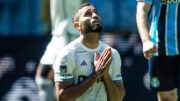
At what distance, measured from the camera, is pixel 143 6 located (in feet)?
12.8

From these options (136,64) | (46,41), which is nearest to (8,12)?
(46,41)

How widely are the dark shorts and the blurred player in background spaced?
78cm

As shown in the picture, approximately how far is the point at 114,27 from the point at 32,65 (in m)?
1.23

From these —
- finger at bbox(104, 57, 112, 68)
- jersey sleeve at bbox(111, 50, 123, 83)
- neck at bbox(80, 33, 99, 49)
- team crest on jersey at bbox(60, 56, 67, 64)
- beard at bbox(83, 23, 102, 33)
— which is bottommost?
jersey sleeve at bbox(111, 50, 123, 83)

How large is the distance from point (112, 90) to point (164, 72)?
97 centimetres

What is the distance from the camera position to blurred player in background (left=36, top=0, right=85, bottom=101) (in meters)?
4.32

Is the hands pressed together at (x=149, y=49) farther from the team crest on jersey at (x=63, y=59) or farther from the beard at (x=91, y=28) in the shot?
the team crest on jersey at (x=63, y=59)

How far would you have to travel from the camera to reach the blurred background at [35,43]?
6.16 meters

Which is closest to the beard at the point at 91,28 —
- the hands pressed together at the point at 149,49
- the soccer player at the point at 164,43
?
the hands pressed together at the point at 149,49

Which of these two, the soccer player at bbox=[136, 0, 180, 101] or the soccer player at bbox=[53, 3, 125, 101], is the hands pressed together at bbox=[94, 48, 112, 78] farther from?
the soccer player at bbox=[136, 0, 180, 101]

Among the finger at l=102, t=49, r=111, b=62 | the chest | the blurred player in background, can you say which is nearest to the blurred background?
the blurred player in background

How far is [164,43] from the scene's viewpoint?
4.05 meters

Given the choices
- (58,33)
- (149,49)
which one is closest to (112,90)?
(149,49)

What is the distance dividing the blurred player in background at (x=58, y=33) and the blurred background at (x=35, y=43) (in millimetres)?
1671
